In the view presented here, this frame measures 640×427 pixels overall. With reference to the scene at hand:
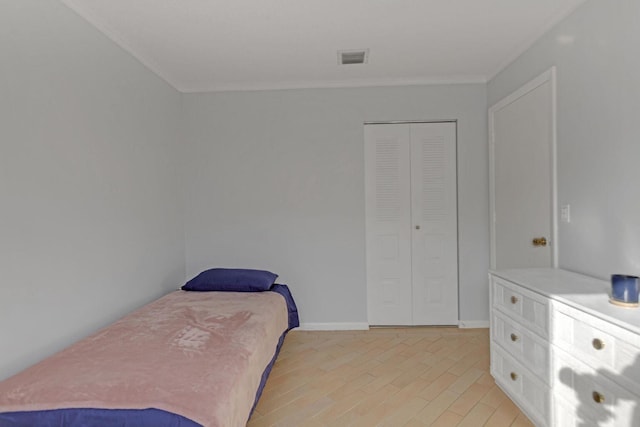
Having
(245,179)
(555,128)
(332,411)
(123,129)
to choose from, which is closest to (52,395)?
(332,411)

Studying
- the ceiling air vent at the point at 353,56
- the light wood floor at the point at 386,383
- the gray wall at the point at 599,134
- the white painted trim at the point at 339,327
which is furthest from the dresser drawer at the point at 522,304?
the ceiling air vent at the point at 353,56

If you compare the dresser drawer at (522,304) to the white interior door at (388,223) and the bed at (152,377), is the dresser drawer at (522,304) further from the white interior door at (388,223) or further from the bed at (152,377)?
the bed at (152,377)

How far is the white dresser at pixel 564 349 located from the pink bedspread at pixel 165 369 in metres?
1.47

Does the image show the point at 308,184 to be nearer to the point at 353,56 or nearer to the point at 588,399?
the point at 353,56

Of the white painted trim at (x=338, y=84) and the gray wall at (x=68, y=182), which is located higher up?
the white painted trim at (x=338, y=84)

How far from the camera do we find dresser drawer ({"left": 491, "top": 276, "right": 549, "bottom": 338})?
1.62 m

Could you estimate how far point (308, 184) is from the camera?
317 centimetres

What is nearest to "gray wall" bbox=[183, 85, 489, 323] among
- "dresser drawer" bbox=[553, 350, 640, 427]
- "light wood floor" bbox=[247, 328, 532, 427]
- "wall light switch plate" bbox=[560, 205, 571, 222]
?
"light wood floor" bbox=[247, 328, 532, 427]

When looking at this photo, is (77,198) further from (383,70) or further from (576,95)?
(576,95)

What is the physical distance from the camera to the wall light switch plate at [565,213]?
2004 millimetres

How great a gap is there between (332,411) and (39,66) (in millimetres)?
2491

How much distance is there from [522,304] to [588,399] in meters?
0.52

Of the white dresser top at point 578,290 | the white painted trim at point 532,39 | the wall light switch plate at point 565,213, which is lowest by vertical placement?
the white dresser top at point 578,290

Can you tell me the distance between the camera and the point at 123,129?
2316 mm
